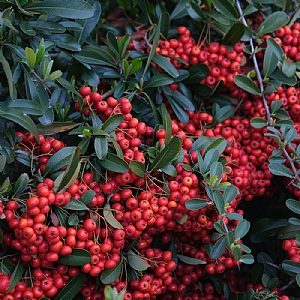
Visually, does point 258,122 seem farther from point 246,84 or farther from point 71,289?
point 71,289

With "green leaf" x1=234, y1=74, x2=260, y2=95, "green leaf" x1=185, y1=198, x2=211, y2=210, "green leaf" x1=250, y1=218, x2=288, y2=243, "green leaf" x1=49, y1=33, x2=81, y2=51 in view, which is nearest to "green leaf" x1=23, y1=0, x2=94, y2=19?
"green leaf" x1=49, y1=33, x2=81, y2=51

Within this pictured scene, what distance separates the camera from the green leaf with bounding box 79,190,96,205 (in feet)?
5.67

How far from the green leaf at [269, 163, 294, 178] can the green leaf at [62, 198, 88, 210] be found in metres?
0.84

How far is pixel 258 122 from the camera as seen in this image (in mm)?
2158

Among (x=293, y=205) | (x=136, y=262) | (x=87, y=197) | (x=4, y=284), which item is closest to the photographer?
(x=4, y=284)

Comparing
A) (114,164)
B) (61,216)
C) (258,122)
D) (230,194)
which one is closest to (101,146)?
(114,164)

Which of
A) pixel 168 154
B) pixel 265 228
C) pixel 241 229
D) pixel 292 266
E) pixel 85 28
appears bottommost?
pixel 265 228

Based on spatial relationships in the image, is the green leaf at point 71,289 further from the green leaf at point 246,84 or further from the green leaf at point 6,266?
the green leaf at point 246,84

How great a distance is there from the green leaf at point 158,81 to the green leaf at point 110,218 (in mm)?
638

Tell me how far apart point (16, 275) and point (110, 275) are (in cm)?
35

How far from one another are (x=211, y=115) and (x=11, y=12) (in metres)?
1.07

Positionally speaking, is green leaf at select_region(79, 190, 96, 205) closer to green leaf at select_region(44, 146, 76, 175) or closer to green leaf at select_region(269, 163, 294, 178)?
green leaf at select_region(44, 146, 76, 175)

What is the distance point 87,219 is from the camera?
1.74 meters

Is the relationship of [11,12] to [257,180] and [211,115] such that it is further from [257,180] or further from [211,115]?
[257,180]
